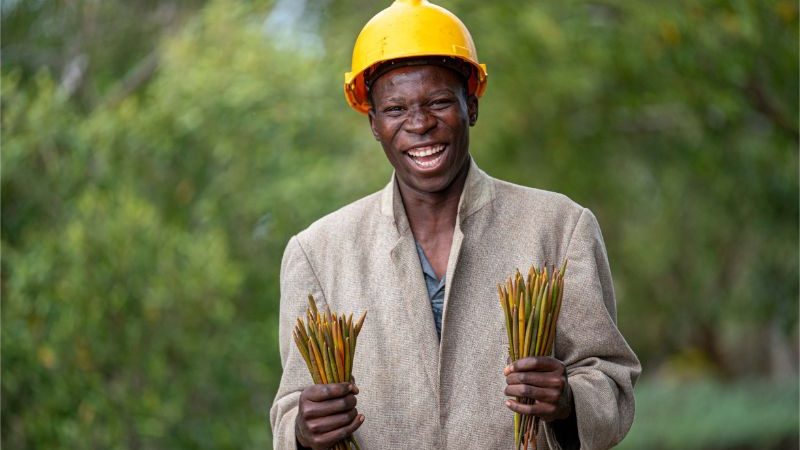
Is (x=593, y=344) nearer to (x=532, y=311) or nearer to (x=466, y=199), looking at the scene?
(x=532, y=311)

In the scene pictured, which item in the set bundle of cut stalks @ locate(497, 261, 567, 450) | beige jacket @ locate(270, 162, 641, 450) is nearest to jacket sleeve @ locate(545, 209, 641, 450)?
beige jacket @ locate(270, 162, 641, 450)

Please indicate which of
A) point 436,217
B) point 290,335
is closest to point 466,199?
point 436,217

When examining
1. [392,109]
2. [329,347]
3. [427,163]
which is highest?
[392,109]

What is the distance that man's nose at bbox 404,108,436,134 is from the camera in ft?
10.7

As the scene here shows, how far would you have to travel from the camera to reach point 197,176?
351 inches

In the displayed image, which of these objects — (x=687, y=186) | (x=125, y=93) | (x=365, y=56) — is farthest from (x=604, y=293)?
(x=687, y=186)

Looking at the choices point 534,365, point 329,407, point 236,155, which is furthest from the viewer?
point 236,155

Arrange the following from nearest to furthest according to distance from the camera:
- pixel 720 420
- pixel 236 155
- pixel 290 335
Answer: pixel 290 335 < pixel 236 155 < pixel 720 420

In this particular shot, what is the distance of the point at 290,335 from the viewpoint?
3391 mm

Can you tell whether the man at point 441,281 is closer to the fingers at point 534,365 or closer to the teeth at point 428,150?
the teeth at point 428,150

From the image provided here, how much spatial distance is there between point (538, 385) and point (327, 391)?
1.64 ft

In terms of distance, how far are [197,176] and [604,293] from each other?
5.90 meters

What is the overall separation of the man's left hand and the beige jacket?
0.54 ft

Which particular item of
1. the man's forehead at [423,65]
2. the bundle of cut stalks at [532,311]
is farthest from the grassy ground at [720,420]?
the bundle of cut stalks at [532,311]
